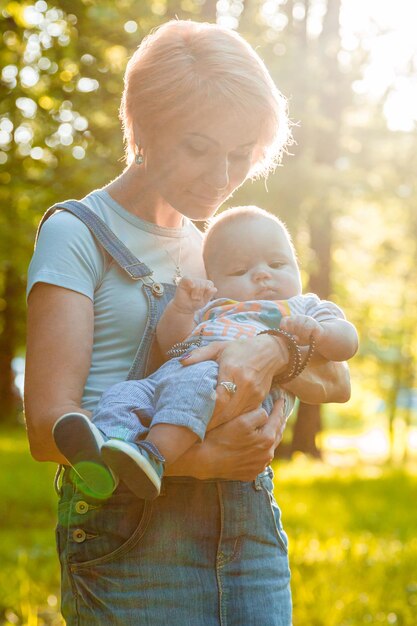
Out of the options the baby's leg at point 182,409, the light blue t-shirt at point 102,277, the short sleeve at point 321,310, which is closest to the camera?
the baby's leg at point 182,409

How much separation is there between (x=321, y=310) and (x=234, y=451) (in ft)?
1.96

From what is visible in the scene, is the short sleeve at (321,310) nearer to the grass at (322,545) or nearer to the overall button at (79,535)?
the overall button at (79,535)

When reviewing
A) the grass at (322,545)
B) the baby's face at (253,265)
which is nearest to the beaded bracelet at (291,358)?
the baby's face at (253,265)

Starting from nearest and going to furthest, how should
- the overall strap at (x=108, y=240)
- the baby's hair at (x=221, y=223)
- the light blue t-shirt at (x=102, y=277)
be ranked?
1. the light blue t-shirt at (x=102, y=277)
2. the overall strap at (x=108, y=240)
3. the baby's hair at (x=221, y=223)

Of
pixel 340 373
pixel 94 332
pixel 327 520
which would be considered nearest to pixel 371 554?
pixel 327 520

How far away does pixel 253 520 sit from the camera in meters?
2.35

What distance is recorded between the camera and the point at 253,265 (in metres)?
2.73

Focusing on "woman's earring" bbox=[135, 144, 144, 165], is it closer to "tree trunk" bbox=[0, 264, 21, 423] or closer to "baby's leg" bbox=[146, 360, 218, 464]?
"baby's leg" bbox=[146, 360, 218, 464]

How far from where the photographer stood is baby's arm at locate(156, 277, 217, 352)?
2.36 m

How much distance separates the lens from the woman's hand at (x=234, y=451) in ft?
7.11

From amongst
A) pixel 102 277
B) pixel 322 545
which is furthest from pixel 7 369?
pixel 102 277

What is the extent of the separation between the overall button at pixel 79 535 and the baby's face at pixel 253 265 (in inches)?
32.9

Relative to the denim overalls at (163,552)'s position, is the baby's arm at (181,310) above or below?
above

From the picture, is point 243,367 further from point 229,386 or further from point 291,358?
point 291,358
